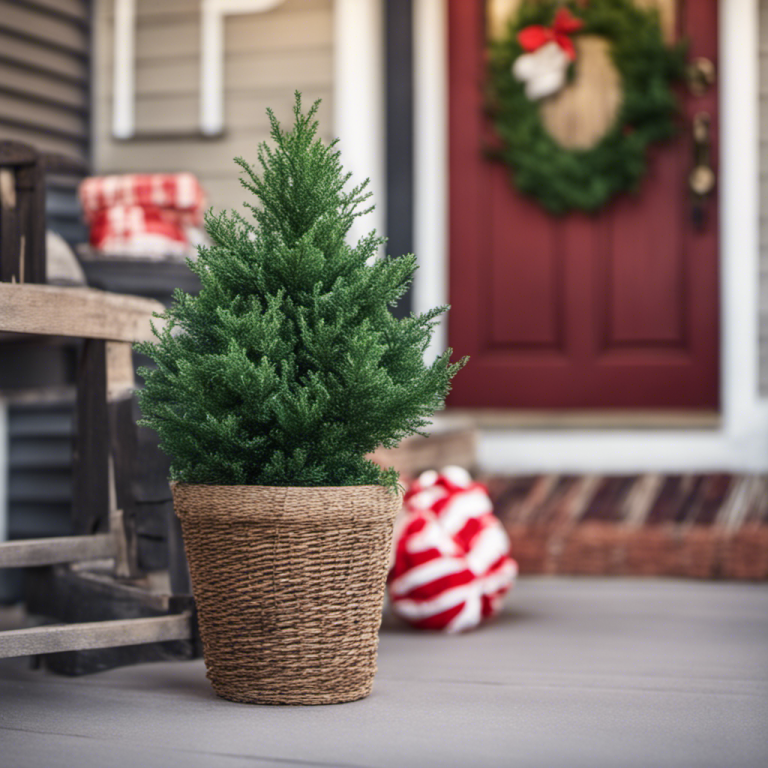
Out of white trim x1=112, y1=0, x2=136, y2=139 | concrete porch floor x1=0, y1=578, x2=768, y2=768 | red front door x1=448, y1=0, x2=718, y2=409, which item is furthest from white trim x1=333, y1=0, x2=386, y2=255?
concrete porch floor x1=0, y1=578, x2=768, y2=768

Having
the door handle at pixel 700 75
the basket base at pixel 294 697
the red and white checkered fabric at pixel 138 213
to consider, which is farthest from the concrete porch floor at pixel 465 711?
the door handle at pixel 700 75

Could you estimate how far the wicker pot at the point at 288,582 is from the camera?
4.98 feet

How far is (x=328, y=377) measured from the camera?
1.55m

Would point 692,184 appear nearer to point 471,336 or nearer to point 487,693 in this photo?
point 471,336

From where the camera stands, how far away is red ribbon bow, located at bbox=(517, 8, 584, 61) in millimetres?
3785

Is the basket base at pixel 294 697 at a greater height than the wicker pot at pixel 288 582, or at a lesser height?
lesser

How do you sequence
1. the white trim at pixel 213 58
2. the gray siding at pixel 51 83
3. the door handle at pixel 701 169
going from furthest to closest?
the white trim at pixel 213 58
the door handle at pixel 701 169
the gray siding at pixel 51 83

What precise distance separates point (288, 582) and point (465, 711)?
0.31 meters

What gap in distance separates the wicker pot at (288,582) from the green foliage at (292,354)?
49 millimetres

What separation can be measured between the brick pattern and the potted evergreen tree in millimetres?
1570

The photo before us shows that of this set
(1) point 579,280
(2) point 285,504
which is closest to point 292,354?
(2) point 285,504

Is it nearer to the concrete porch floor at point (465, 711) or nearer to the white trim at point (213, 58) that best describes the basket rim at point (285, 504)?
the concrete porch floor at point (465, 711)

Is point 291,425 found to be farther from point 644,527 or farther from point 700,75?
point 700,75

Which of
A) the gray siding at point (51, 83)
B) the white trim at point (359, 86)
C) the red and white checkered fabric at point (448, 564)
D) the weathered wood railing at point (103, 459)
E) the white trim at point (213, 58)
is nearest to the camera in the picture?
the weathered wood railing at point (103, 459)
